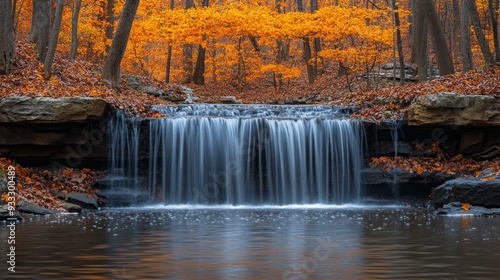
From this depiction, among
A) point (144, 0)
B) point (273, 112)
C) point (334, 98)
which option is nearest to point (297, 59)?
point (144, 0)

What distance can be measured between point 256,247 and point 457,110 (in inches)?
419

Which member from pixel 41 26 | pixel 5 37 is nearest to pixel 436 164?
pixel 5 37

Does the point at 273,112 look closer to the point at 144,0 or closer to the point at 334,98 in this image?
the point at 334,98

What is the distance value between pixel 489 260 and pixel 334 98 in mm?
20585

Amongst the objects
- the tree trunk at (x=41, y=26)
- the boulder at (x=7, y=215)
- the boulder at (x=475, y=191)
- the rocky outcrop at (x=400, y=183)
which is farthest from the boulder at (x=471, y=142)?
the tree trunk at (x=41, y=26)

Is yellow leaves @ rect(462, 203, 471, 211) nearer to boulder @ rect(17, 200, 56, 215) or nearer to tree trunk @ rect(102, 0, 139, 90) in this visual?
boulder @ rect(17, 200, 56, 215)

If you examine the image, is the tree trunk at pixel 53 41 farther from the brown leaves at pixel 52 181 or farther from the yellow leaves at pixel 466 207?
the yellow leaves at pixel 466 207

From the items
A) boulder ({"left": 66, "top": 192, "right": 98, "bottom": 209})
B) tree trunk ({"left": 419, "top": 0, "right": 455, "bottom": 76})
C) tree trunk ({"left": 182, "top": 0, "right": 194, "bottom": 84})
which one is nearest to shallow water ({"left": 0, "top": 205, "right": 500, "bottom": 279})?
boulder ({"left": 66, "top": 192, "right": 98, "bottom": 209})

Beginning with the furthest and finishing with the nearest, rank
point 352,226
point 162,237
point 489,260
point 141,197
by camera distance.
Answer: point 141,197 < point 352,226 < point 162,237 < point 489,260

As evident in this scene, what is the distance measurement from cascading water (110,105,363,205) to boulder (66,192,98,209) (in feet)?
6.48

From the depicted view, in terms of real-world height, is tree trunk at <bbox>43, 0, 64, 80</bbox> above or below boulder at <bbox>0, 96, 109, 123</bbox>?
above

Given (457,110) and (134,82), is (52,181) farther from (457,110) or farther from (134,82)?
(457,110)

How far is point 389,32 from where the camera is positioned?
27531 mm

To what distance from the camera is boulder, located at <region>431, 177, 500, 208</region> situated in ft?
44.7
